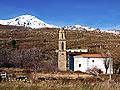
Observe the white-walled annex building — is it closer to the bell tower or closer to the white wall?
the white wall

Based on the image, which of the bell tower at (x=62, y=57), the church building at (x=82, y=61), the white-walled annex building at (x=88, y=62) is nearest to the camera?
the bell tower at (x=62, y=57)

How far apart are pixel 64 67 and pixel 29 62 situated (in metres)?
13.2

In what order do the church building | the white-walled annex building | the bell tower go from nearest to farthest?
the bell tower
the church building
the white-walled annex building

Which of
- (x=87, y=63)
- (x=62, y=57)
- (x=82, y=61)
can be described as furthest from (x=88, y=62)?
(x=62, y=57)

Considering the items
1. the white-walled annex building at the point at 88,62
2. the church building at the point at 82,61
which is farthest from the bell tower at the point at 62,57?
the white-walled annex building at the point at 88,62

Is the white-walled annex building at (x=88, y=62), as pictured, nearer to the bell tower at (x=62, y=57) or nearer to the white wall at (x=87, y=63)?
the white wall at (x=87, y=63)

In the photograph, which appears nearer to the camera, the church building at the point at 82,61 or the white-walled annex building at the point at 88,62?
the church building at the point at 82,61

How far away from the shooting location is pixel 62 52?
62344mm

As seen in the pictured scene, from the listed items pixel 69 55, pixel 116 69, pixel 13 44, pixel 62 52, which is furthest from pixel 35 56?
pixel 13 44

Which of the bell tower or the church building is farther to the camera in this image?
the church building

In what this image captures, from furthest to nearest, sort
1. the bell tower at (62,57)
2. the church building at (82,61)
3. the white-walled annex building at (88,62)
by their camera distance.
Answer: the white-walled annex building at (88,62) < the church building at (82,61) < the bell tower at (62,57)

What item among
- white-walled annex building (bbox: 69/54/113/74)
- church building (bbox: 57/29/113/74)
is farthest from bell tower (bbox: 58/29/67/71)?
white-walled annex building (bbox: 69/54/113/74)

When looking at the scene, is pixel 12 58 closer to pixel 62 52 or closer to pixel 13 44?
pixel 62 52

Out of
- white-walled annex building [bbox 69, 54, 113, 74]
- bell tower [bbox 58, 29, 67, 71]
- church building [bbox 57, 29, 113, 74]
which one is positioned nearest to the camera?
bell tower [bbox 58, 29, 67, 71]
